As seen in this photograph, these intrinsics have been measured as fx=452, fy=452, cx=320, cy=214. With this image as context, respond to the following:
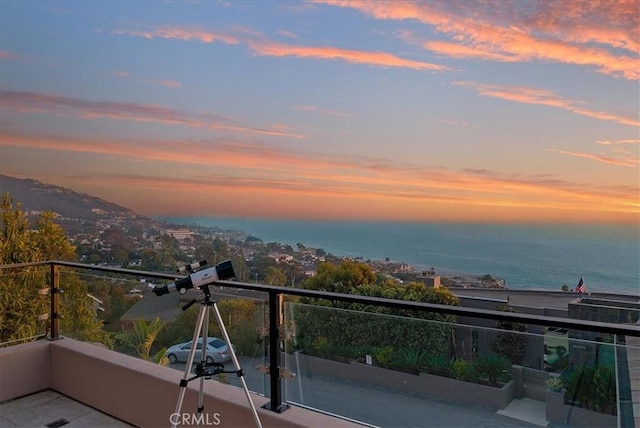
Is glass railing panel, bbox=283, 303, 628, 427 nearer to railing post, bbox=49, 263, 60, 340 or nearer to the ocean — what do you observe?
railing post, bbox=49, 263, 60, 340

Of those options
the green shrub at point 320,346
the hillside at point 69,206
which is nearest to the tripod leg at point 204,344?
the green shrub at point 320,346

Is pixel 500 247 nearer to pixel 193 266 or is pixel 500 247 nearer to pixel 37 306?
pixel 37 306

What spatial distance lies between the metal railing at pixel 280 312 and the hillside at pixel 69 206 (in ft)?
16.0

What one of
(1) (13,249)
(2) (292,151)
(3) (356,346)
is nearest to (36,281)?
(3) (356,346)

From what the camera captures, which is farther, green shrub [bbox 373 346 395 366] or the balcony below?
the balcony below

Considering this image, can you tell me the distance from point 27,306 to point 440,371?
3182mm

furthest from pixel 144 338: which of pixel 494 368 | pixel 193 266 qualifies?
pixel 494 368

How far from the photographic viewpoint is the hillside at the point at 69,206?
8016mm

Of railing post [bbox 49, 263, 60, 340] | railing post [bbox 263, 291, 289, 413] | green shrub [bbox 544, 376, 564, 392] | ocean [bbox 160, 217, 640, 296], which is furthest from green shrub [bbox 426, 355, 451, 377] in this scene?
ocean [bbox 160, 217, 640, 296]

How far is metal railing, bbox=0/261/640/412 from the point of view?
1.62 meters

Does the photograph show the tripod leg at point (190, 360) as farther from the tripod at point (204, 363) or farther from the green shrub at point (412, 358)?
the green shrub at point (412, 358)

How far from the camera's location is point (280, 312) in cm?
235

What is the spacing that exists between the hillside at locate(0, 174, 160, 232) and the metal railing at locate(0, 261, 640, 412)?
16.0 feet

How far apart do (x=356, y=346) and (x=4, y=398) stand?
262cm
